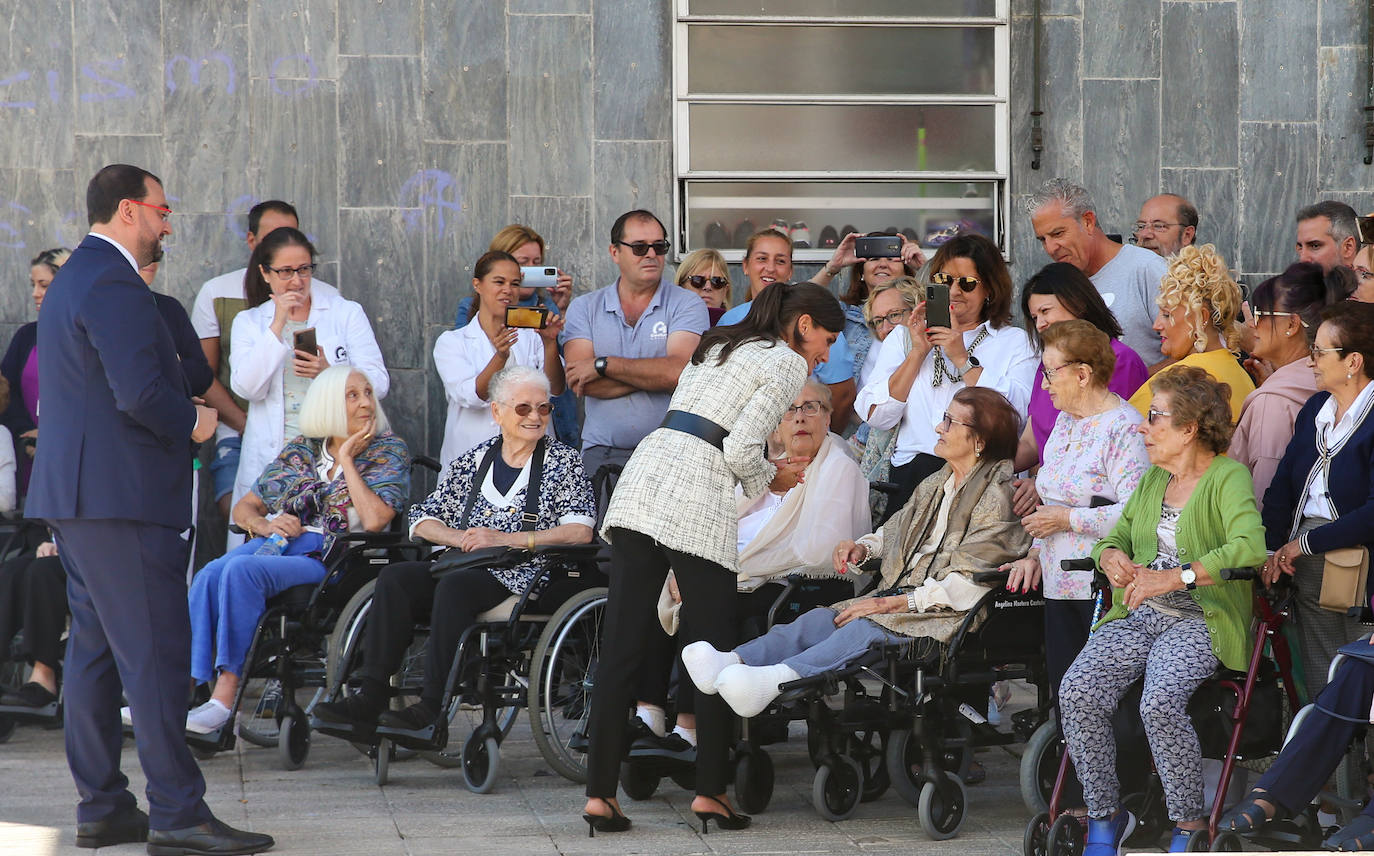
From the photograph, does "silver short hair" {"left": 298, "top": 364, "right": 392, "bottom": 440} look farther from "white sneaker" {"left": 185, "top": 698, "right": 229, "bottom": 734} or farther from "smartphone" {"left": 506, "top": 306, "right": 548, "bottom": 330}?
"white sneaker" {"left": 185, "top": 698, "right": 229, "bottom": 734}

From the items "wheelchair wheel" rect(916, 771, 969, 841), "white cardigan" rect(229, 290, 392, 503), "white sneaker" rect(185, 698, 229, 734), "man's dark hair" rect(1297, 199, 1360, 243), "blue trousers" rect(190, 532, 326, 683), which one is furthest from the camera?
"white cardigan" rect(229, 290, 392, 503)

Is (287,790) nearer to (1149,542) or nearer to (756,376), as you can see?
(756,376)

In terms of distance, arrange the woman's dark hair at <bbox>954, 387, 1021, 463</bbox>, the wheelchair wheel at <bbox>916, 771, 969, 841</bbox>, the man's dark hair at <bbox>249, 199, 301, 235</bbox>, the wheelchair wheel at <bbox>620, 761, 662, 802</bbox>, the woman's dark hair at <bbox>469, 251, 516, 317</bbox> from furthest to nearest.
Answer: the man's dark hair at <bbox>249, 199, 301, 235</bbox>, the woman's dark hair at <bbox>469, 251, 516, 317</bbox>, the wheelchair wheel at <bbox>620, 761, 662, 802</bbox>, the woman's dark hair at <bbox>954, 387, 1021, 463</bbox>, the wheelchair wheel at <bbox>916, 771, 969, 841</bbox>

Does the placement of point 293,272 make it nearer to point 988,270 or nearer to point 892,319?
point 892,319

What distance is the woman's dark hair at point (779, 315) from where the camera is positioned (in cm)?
492

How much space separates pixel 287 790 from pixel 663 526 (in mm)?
1842

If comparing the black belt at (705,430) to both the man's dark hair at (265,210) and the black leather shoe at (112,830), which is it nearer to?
the black leather shoe at (112,830)

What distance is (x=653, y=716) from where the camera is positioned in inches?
216

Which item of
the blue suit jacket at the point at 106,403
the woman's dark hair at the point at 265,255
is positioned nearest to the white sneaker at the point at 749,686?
the blue suit jacket at the point at 106,403

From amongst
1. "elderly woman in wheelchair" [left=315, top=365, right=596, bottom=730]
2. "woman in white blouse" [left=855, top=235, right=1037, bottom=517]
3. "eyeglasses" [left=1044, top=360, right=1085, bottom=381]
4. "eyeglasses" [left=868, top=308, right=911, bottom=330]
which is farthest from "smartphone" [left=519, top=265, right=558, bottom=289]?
"eyeglasses" [left=1044, top=360, right=1085, bottom=381]

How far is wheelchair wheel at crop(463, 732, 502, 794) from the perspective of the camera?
5.59 meters

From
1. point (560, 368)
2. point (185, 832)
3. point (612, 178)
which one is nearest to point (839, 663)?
point (185, 832)

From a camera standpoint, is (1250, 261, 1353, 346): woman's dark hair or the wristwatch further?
(1250, 261, 1353, 346): woman's dark hair

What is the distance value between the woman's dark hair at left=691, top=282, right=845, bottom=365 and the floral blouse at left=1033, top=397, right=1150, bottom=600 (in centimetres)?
75
